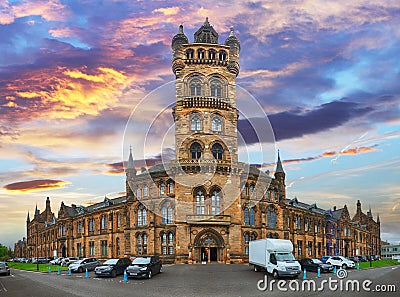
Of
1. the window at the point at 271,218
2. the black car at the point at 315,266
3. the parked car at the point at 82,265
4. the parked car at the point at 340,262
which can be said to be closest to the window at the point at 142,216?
the parked car at the point at 82,265

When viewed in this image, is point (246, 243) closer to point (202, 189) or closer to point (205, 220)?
point (205, 220)

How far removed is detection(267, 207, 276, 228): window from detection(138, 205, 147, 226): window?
809 inches

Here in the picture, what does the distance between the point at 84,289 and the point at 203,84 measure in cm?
4821

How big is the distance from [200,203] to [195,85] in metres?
19.2

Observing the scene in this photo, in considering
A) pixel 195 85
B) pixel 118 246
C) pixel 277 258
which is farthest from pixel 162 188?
pixel 277 258

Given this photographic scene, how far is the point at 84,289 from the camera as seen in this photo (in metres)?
33.8

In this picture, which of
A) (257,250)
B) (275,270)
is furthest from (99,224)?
(275,270)

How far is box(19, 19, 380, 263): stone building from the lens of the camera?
70.2m

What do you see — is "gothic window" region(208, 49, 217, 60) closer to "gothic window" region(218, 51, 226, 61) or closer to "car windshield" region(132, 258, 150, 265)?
"gothic window" region(218, 51, 226, 61)

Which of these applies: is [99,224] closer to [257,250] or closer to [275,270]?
[257,250]

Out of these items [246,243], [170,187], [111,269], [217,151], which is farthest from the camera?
[217,151]

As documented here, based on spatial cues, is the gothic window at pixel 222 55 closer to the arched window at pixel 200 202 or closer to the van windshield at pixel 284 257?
the arched window at pixel 200 202

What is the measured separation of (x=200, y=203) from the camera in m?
70.8

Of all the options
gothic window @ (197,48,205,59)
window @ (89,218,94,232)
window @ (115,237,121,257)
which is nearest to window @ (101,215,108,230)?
window @ (89,218,94,232)
